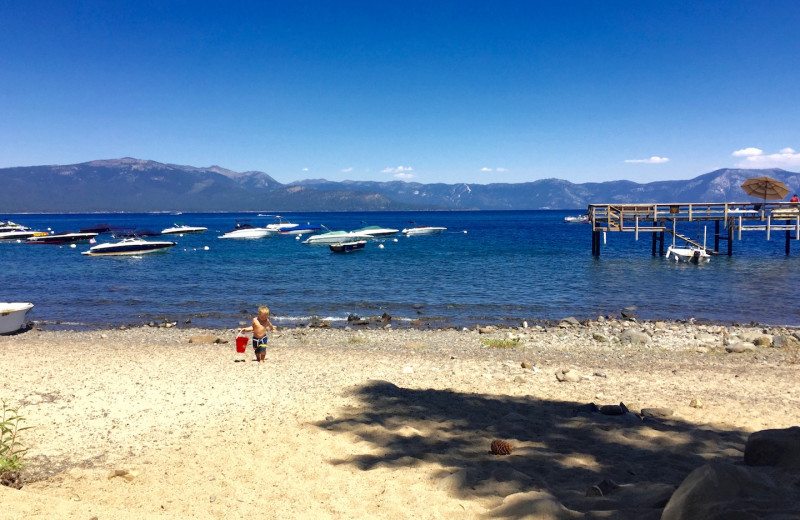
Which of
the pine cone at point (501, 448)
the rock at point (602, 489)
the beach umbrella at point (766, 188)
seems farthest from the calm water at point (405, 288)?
the rock at point (602, 489)

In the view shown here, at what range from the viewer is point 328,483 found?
20.3 feet

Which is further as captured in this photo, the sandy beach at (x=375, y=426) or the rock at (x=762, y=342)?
the rock at (x=762, y=342)

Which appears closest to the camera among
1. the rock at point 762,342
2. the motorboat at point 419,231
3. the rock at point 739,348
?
the rock at point 739,348

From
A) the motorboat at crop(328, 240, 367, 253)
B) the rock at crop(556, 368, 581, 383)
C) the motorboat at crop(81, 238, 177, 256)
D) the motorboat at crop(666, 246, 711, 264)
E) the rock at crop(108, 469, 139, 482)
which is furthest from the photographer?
the motorboat at crop(328, 240, 367, 253)

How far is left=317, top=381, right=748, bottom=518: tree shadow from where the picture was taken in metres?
5.65

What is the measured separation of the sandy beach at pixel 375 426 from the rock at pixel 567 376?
5 cm

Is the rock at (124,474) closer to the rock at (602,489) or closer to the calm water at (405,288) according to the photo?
the rock at (602,489)

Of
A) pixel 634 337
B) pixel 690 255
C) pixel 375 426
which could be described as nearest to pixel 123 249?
pixel 634 337

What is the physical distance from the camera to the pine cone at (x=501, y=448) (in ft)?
22.7

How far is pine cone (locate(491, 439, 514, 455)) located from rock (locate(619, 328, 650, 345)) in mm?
10919

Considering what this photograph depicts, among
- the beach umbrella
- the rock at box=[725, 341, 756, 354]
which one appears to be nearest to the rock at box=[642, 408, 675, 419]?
the rock at box=[725, 341, 756, 354]

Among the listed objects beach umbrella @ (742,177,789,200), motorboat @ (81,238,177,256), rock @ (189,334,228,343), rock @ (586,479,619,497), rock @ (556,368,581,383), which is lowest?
rock @ (189,334,228,343)

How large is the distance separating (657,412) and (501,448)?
345cm

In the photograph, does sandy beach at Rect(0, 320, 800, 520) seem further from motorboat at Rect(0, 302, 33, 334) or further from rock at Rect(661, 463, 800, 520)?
motorboat at Rect(0, 302, 33, 334)
